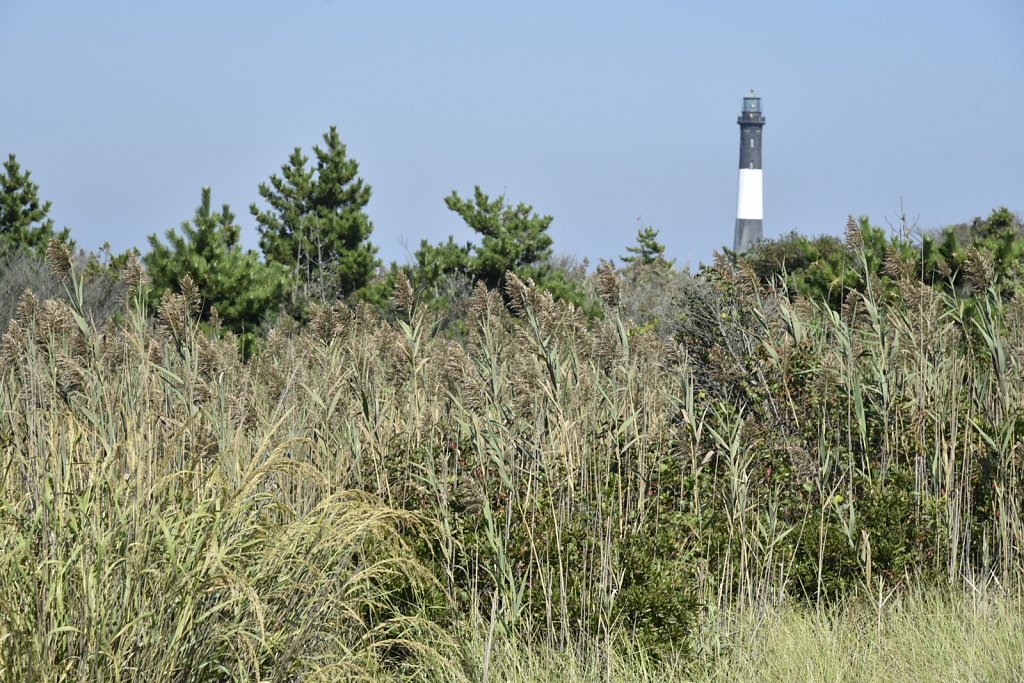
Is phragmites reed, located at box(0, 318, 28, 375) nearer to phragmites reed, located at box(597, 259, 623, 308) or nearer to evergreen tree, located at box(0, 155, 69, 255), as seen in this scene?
phragmites reed, located at box(597, 259, 623, 308)

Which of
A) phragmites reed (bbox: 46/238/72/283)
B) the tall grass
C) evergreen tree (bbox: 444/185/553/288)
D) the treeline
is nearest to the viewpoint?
the tall grass

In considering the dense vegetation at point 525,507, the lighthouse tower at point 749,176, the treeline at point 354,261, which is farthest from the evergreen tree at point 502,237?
the lighthouse tower at point 749,176

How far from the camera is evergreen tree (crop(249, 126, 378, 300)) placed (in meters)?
23.6

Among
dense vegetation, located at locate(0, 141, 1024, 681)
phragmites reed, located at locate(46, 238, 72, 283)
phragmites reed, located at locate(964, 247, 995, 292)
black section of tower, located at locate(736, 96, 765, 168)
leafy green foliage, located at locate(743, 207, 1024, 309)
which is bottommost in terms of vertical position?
dense vegetation, located at locate(0, 141, 1024, 681)

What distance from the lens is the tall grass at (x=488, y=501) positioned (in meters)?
3.64

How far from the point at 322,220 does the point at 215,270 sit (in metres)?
7.39

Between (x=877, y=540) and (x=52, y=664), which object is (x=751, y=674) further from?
(x=52, y=664)

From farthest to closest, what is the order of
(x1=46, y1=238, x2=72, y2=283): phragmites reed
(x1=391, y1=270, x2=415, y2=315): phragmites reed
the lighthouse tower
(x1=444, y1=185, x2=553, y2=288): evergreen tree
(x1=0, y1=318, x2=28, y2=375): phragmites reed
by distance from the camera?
1. the lighthouse tower
2. (x1=444, y1=185, x2=553, y2=288): evergreen tree
3. (x1=391, y1=270, x2=415, y2=315): phragmites reed
4. (x1=0, y1=318, x2=28, y2=375): phragmites reed
5. (x1=46, y1=238, x2=72, y2=283): phragmites reed

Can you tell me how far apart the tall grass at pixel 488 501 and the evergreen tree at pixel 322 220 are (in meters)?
16.8

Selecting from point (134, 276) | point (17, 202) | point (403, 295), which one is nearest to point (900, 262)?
point (403, 295)

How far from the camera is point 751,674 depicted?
4.29 m

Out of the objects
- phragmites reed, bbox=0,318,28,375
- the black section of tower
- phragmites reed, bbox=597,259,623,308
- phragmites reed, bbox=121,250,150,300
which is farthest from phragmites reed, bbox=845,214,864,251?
the black section of tower

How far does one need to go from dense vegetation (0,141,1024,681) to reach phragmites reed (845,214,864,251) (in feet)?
0.13

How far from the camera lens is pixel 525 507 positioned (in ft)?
15.3
